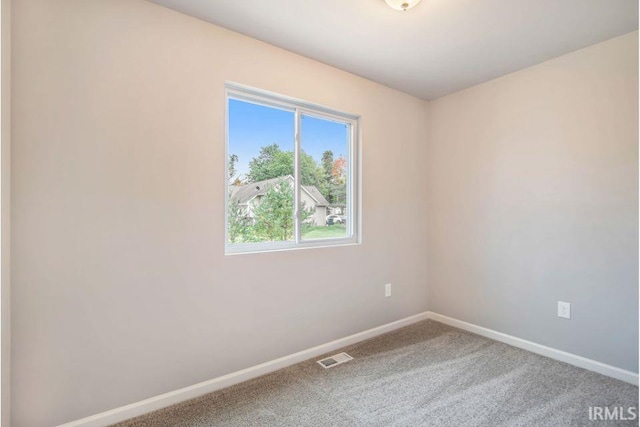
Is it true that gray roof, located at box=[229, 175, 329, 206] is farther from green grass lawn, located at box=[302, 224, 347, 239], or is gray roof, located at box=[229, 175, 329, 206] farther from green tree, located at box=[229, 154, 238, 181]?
green grass lawn, located at box=[302, 224, 347, 239]

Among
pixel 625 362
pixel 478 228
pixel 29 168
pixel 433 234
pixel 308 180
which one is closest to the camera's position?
pixel 29 168

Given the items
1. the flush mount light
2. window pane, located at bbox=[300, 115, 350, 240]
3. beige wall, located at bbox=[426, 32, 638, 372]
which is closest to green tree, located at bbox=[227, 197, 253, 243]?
window pane, located at bbox=[300, 115, 350, 240]

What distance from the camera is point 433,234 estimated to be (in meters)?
3.30

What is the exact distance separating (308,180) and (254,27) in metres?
1.14

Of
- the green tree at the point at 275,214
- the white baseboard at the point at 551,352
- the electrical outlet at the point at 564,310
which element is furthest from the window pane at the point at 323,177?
the electrical outlet at the point at 564,310

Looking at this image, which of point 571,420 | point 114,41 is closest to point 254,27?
point 114,41

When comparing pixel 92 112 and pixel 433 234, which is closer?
pixel 92 112

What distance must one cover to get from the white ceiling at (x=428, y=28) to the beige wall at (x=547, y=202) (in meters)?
0.30

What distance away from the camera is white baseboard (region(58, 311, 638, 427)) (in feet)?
5.49

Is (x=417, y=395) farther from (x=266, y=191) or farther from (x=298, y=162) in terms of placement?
(x=298, y=162)

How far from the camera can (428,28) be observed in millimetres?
2002

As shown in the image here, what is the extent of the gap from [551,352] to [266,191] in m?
2.55

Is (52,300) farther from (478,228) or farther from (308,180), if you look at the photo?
(478,228)

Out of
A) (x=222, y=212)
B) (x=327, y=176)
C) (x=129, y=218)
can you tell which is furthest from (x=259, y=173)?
(x=129, y=218)
